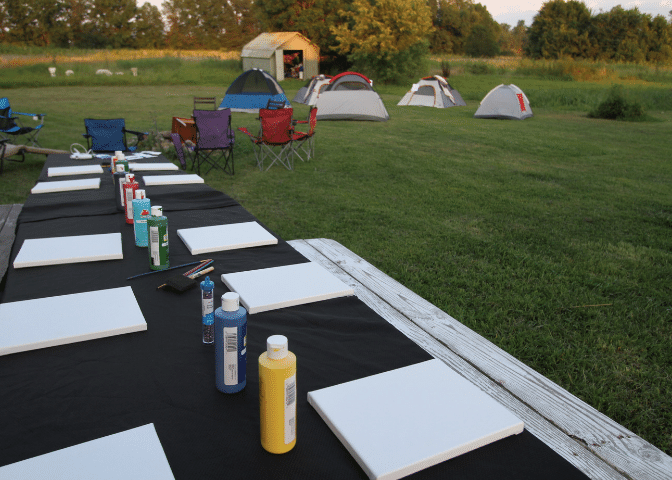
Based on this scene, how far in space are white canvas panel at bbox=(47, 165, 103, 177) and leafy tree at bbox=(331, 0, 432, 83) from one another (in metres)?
19.8

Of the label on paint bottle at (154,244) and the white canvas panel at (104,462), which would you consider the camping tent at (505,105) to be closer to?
the label on paint bottle at (154,244)

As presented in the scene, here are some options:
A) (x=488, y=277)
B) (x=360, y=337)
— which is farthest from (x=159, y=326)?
(x=488, y=277)

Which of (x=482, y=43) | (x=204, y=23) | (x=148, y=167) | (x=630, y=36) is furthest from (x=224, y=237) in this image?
(x=204, y=23)

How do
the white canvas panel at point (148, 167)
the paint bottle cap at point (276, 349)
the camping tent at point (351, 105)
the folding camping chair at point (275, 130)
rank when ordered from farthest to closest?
the camping tent at point (351, 105)
the folding camping chair at point (275, 130)
the white canvas panel at point (148, 167)
the paint bottle cap at point (276, 349)

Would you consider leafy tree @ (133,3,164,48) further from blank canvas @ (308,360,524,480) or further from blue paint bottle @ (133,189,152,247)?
blank canvas @ (308,360,524,480)

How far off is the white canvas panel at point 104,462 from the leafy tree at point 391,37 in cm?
2225

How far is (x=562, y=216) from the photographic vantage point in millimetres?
4621

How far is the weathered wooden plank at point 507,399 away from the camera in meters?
1.04

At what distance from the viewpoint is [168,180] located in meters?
3.04

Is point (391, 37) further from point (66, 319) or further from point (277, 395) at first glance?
point (277, 395)

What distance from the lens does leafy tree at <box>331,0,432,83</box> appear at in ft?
69.5

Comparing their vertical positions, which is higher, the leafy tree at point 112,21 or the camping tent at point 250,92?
the leafy tree at point 112,21

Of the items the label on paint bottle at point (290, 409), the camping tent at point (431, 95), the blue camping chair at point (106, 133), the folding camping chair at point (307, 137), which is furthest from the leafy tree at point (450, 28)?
the label on paint bottle at point (290, 409)

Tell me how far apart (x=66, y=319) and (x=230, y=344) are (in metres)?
0.59
